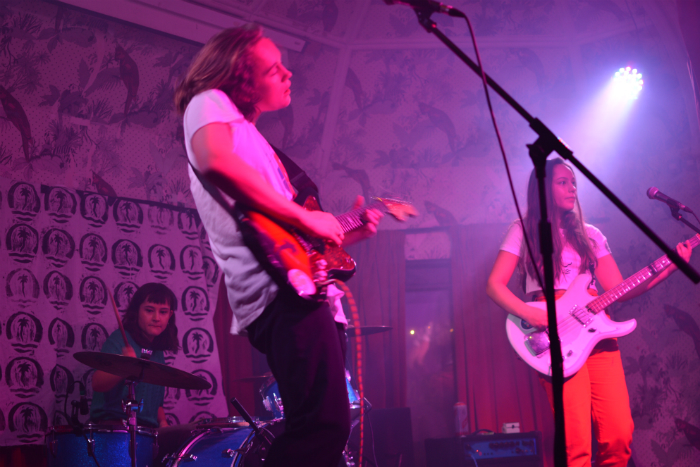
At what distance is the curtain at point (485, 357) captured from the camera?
484 cm

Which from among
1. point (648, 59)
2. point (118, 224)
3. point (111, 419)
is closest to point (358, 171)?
point (118, 224)

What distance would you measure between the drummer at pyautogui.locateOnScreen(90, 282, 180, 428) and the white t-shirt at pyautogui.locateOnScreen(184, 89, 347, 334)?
2575 millimetres

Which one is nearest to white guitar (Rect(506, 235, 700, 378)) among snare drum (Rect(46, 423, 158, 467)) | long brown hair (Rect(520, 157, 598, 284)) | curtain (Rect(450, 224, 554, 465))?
long brown hair (Rect(520, 157, 598, 284))

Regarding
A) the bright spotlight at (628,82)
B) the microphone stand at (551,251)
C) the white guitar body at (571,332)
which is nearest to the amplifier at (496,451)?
the white guitar body at (571,332)

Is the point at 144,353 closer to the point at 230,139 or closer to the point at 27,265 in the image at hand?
the point at 27,265

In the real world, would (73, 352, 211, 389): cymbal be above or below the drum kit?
above

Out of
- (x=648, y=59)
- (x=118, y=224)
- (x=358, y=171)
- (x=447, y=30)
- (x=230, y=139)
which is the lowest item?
(x=230, y=139)

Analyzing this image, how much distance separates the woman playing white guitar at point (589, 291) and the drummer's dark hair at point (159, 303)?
2424 millimetres

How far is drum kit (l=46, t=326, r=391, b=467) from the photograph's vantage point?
9.67 ft

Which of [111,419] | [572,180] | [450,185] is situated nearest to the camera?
[572,180]

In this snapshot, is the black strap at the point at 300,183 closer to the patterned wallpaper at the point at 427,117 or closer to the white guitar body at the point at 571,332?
the white guitar body at the point at 571,332

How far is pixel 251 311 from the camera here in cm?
143

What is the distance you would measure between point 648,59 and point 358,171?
275 cm

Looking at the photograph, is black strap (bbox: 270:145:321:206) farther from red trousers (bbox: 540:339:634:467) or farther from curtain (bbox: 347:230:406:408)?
curtain (bbox: 347:230:406:408)
